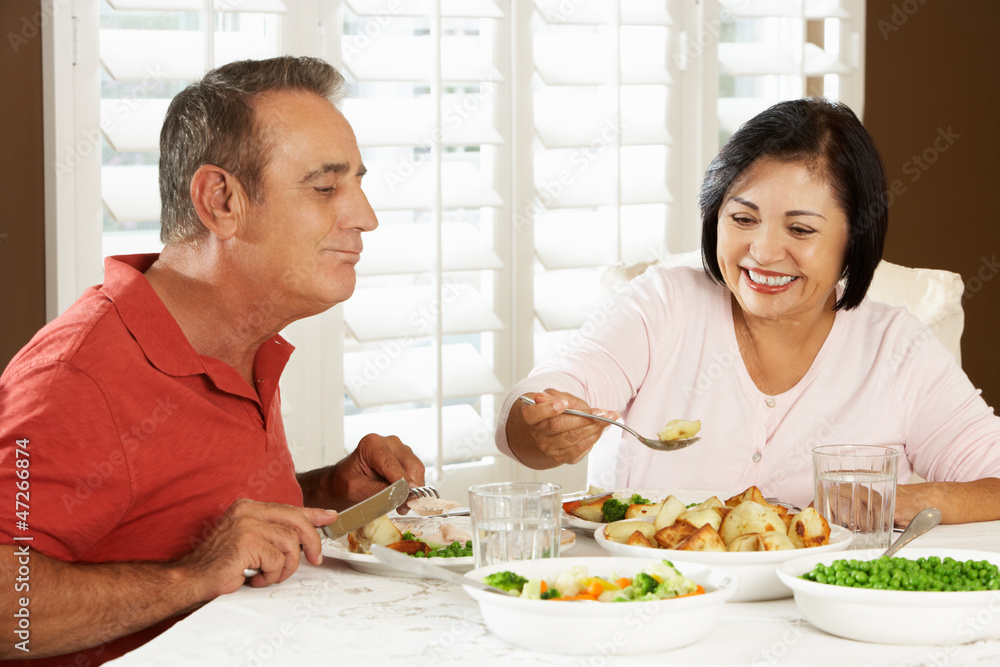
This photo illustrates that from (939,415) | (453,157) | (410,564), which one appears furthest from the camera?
(453,157)

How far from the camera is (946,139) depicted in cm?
363

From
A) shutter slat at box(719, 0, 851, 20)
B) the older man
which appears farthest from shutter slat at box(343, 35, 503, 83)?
the older man

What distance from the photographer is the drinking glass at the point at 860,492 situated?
132cm

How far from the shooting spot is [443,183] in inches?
106

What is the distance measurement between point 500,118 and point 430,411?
0.78 m

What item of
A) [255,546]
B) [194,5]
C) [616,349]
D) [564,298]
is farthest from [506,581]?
[564,298]

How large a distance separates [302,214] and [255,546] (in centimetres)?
52

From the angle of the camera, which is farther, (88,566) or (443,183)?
(443,183)

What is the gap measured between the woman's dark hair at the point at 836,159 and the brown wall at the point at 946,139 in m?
1.63

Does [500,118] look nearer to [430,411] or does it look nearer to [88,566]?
[430,411]

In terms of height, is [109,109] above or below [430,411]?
above

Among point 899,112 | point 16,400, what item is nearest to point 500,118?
point 899,112

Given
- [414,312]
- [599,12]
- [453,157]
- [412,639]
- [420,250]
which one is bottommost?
[412,639]

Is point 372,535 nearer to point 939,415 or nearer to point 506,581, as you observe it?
point 506,581
